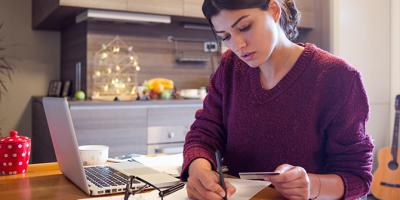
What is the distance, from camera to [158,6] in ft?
8.77

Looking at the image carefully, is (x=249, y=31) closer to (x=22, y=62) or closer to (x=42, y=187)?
(x=42, y=187)

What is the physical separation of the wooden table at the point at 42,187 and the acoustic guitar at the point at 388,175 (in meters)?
2.12

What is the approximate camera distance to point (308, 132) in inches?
39.4

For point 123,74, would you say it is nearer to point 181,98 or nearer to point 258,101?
point 181,98

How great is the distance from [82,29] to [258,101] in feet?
7.03

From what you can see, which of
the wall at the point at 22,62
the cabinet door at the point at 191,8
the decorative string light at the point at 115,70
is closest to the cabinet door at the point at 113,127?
the decorative string light at the point at 115,70

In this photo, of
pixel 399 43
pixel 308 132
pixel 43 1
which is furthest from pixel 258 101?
pixel 399 43

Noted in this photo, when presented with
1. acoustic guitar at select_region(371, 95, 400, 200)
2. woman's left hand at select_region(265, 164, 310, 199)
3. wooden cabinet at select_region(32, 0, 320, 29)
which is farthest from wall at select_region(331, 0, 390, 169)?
woman's left hand at select_region(265, 164, 310, 199)

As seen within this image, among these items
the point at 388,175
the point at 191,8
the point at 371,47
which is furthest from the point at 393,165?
the point at 191,8

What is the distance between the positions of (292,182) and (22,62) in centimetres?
297

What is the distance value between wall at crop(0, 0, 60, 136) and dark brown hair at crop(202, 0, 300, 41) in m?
2.63

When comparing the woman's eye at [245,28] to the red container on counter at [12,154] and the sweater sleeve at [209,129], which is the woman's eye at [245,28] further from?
the red container on counter at [12,154]

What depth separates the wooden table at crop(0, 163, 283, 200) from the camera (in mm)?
920

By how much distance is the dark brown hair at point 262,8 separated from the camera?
37.6 inches
